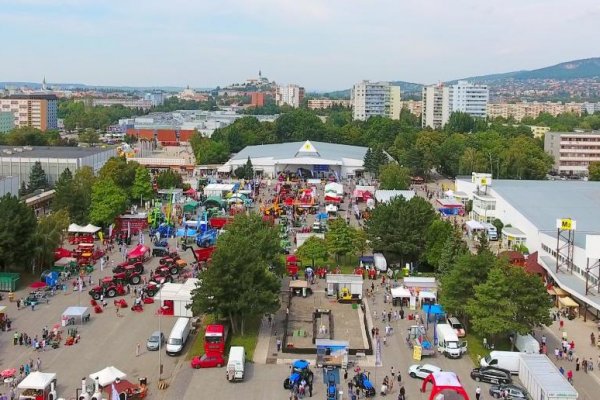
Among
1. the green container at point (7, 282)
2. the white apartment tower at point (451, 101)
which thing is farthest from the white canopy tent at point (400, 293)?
the white apartment tower at point (451, 101)

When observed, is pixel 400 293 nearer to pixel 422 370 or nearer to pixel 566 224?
pixel 422 370

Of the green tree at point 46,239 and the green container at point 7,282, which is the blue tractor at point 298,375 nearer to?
the green container at point 7,282

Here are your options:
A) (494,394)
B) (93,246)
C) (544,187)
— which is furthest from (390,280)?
(544,187)

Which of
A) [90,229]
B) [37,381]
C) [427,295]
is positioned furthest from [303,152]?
[37,381]

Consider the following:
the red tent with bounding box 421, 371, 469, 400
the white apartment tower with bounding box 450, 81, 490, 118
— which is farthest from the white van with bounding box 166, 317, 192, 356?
the white apartment tower with bounding box 450, 81, 490, 118

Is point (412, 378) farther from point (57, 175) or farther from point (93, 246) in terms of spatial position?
point (57, 175)

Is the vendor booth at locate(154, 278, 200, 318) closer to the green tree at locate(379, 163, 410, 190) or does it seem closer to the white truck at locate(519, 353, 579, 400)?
the white truck at locate(519, 353, 579, 400)
